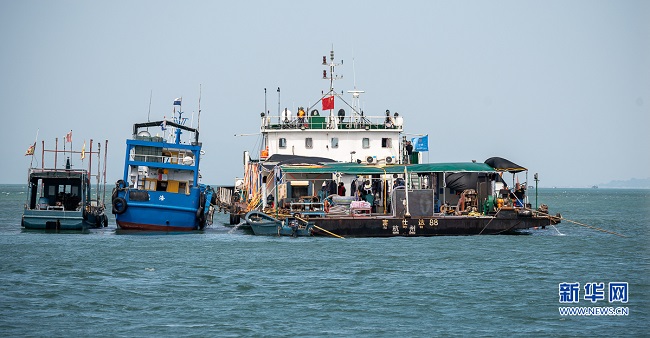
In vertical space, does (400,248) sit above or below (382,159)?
below

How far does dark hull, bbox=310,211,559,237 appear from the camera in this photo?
37.5m

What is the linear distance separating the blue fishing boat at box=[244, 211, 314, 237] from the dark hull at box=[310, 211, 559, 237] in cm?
50

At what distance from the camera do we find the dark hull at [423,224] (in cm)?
3750

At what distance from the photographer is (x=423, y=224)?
37.5 meters

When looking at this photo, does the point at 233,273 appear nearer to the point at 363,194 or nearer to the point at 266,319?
the point at 266,319

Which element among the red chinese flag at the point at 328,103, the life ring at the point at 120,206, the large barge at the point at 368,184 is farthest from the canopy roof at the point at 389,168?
the red chinese flag at the point at 328,103

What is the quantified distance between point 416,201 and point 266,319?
17335 millimetres

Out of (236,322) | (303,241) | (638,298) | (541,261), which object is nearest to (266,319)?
(236,322)

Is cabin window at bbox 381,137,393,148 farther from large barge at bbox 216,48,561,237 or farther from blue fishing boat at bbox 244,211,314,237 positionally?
blue fishing boat at bbox 244,211,314,237

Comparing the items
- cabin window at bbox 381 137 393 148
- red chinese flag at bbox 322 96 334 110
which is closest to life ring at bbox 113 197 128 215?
red chinese flag at bbox 322 96 334 110

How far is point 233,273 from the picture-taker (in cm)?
2833

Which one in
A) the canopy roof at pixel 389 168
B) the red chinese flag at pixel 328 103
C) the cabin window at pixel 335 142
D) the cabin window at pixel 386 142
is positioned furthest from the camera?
the red chinese flag at pixel 328 103

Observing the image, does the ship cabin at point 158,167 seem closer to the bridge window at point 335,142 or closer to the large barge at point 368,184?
the large barge at point 368,184

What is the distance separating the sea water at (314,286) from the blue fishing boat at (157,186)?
1.76m
